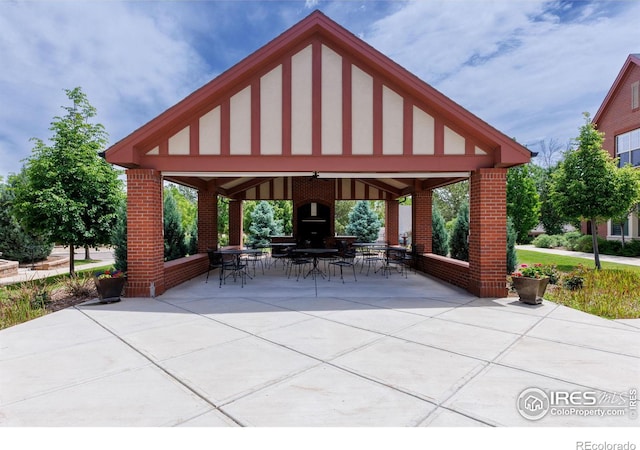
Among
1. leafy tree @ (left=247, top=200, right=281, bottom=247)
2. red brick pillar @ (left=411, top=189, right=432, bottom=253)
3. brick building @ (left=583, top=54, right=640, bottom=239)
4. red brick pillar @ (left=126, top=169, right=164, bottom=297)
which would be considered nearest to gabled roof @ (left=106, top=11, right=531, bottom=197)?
red brick pillar @ (left=126, top=169, right=164, bottom=297)

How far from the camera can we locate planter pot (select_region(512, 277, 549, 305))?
6.97 m

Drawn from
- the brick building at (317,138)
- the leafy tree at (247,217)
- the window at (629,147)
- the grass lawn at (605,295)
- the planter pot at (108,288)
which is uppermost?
the window at (629,147)

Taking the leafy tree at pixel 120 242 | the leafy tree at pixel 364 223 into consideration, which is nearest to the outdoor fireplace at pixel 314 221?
the leafy tree at pixel 120 242

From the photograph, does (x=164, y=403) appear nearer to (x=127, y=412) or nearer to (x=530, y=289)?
(x=127, y=412)

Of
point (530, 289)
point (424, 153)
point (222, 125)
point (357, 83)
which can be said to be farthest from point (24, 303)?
point (530, 289)

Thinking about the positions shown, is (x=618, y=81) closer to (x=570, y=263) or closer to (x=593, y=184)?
(x=570, y=263)

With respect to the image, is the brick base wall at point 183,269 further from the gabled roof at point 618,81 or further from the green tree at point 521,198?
the gabled roof at point 618,81

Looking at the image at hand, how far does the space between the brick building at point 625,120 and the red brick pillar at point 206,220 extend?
23.3 metres

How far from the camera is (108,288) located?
23.7 feet

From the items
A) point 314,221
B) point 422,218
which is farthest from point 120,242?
point 422,218

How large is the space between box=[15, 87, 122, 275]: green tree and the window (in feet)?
91.9

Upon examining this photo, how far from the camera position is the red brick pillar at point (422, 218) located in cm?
1239

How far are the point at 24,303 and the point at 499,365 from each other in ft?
29.5

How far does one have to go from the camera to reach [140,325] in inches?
222
